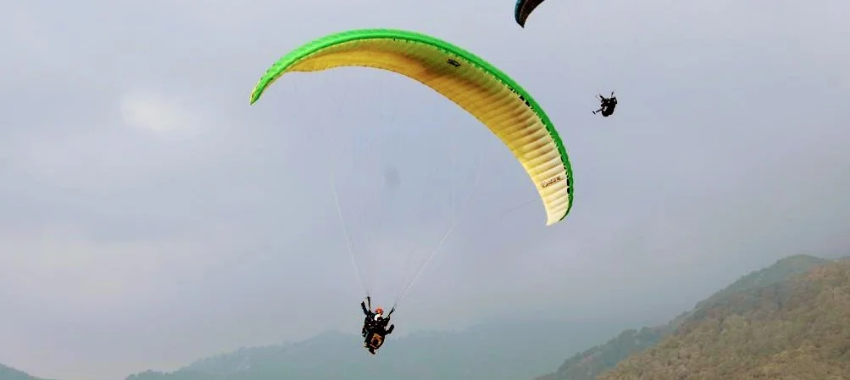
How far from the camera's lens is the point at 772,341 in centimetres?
15900

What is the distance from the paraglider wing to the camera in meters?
20.8

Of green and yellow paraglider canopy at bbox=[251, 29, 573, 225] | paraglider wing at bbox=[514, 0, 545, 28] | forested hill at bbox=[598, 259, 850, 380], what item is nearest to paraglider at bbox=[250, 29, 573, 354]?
green and yellow paraglider canopy at bbox=[251, 29, 573, 225]

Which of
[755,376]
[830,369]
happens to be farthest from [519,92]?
[755,376]

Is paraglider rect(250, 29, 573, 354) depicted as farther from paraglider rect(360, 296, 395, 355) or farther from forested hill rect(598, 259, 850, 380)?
forested hill rect(598, 259, 850, 380)

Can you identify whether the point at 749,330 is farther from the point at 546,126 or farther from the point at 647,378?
the point at 546,126

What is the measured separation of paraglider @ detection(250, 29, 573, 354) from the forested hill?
388 feet

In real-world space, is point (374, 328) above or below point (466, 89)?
below

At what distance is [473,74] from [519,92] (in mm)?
1445

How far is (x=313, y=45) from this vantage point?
15.5m

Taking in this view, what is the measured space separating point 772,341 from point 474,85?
164m

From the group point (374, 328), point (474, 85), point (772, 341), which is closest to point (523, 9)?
point (474, 85)

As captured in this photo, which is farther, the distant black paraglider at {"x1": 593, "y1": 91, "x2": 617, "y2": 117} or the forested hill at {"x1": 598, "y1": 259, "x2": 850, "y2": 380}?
the forested hill at {"x1": 598, "y1": 259, "x2": 850, "y2": 380}

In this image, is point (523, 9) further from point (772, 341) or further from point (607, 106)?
point (772, 341)

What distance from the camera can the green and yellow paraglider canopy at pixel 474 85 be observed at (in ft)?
54.7
